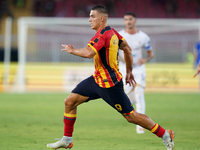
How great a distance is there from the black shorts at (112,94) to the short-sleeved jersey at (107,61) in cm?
7

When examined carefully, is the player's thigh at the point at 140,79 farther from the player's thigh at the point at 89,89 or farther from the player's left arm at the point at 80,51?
the player's left arm at the point at 80,51

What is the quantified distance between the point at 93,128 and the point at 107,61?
116 inches

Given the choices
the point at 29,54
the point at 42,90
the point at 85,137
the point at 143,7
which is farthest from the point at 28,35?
the point at 85,137

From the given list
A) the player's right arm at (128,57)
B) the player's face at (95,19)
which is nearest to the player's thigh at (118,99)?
the player's right arm at (128,57)

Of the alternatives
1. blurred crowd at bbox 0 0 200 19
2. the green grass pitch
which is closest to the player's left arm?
the green grass pitch

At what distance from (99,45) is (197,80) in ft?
46.5

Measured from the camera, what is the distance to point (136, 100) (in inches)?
305

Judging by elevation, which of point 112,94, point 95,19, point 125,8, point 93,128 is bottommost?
point 93,128

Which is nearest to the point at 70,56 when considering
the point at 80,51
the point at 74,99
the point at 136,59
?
the point at 136,59

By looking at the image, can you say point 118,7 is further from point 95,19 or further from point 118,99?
point 118,99

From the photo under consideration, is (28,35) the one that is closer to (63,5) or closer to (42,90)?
(42,90)

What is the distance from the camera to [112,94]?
4980mm

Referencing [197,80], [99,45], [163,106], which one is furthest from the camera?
[197,80]

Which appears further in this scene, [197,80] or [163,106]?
[197,80]
